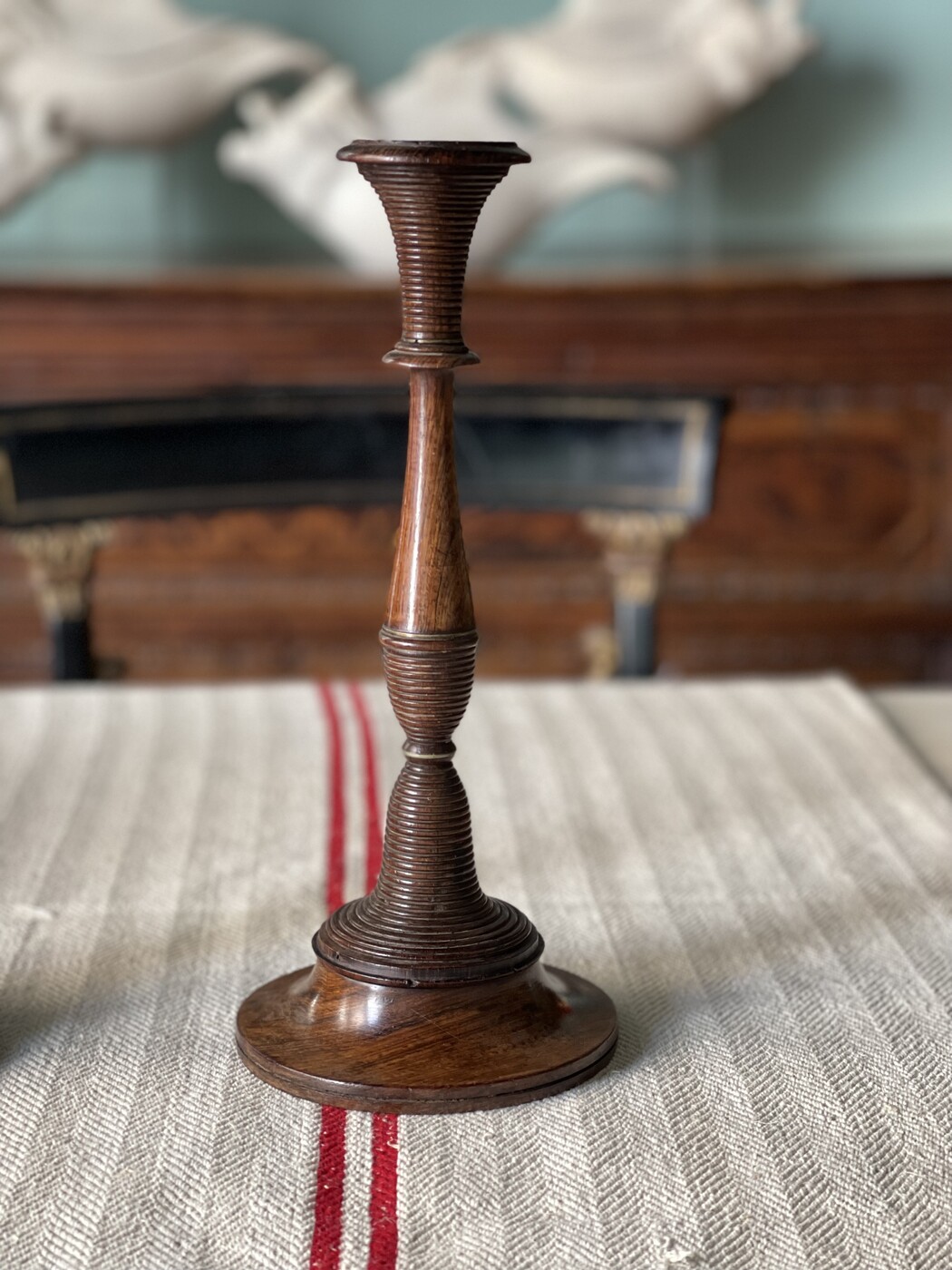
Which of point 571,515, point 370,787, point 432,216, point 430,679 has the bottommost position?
point 571,515

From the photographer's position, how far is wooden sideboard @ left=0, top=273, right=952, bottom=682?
193cm

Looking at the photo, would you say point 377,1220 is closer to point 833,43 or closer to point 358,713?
point 358,713

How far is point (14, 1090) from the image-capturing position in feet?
1.48

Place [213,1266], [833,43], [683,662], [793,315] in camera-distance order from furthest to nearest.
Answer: [833,43]
[683,662]
[793,315]
[213,1266]

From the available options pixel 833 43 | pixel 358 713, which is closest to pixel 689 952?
pixel 358 713

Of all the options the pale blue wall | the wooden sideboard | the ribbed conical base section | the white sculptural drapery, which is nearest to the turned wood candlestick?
the ribbed conical base section

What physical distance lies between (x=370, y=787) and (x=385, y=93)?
5.39 ft

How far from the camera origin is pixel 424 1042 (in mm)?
453

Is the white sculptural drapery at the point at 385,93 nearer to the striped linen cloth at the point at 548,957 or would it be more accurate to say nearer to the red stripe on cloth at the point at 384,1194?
the striped linen cloth at the point at 548,957

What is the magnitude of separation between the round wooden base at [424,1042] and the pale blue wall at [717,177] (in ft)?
6.36

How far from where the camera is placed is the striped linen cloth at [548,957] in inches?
15.3

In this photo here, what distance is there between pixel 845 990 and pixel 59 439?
2.69 ft

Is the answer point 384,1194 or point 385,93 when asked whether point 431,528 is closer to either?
point 384,1194

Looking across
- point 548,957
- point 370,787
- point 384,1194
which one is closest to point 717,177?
point 370,787
